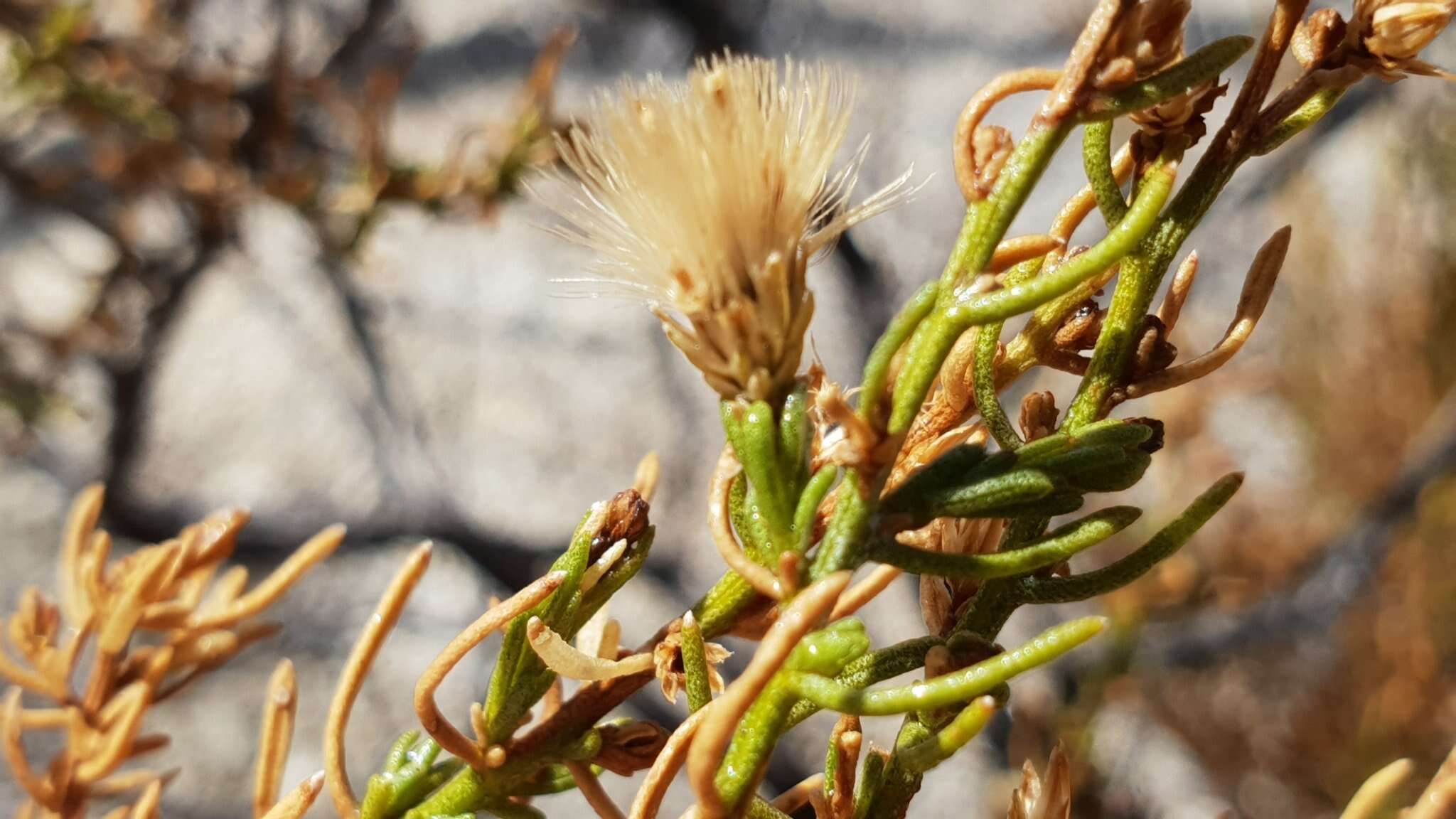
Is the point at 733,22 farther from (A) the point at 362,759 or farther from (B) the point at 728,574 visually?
(B) the point at 728,574

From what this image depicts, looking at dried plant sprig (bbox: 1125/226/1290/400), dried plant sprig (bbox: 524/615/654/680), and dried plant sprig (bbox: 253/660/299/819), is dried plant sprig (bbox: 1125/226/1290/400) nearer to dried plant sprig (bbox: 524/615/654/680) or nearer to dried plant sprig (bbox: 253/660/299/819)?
dried plant sprig (bbox: 524/615/654/680)

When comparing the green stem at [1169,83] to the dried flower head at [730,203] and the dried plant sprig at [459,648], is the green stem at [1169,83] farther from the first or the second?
the dried plant sprig at [459,648]

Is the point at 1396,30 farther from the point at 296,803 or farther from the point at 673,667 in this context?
the point at 296,803

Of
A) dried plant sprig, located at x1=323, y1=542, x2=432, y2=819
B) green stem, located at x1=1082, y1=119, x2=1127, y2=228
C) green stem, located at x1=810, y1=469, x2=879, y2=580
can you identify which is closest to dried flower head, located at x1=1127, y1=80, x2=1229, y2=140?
green stem, located at x1=1082, y1=119, x2=1127, y2=228

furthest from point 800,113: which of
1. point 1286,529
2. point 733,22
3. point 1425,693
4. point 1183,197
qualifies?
point 733,22

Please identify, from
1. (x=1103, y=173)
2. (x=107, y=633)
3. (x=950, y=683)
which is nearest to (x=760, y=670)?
(x=950, y=683)
